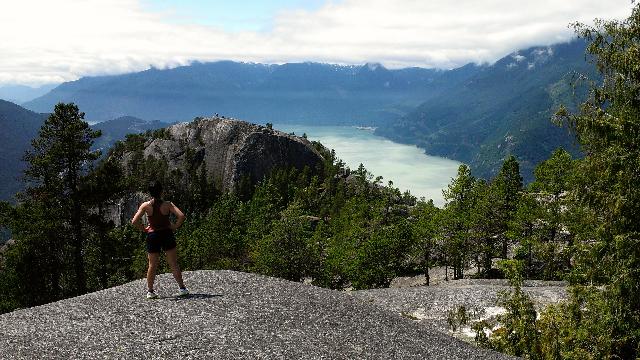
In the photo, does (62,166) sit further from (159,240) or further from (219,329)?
(219,329)

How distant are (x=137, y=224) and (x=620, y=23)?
56.4 ft

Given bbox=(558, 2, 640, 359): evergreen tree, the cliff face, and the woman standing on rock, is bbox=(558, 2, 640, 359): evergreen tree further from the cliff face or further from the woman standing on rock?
the cliff face

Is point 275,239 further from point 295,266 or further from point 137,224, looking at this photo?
point 137,224

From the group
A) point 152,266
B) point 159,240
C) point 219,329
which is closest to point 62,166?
point 152,266

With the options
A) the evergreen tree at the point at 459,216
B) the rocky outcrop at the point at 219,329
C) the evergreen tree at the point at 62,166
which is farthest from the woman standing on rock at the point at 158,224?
the evergreen tree at the point at 459,216

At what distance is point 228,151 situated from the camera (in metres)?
145

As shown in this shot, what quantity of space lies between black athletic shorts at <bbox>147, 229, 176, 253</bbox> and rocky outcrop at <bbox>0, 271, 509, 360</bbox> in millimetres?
2206

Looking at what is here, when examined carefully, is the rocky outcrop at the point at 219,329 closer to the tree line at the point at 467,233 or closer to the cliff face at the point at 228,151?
the tree line at the point at 467,233

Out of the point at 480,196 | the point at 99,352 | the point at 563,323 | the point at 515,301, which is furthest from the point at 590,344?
the point at 480,196

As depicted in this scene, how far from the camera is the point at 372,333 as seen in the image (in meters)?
18.0

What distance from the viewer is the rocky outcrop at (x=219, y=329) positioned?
15.1 meters

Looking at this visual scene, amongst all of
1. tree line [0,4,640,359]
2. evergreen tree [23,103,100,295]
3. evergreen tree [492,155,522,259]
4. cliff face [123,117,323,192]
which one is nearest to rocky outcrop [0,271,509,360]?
tree line [0,4,640,359]

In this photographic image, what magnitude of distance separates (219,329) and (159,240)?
13.0ft

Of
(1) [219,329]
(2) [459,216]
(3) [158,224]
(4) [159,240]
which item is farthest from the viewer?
(2) [459,216]
